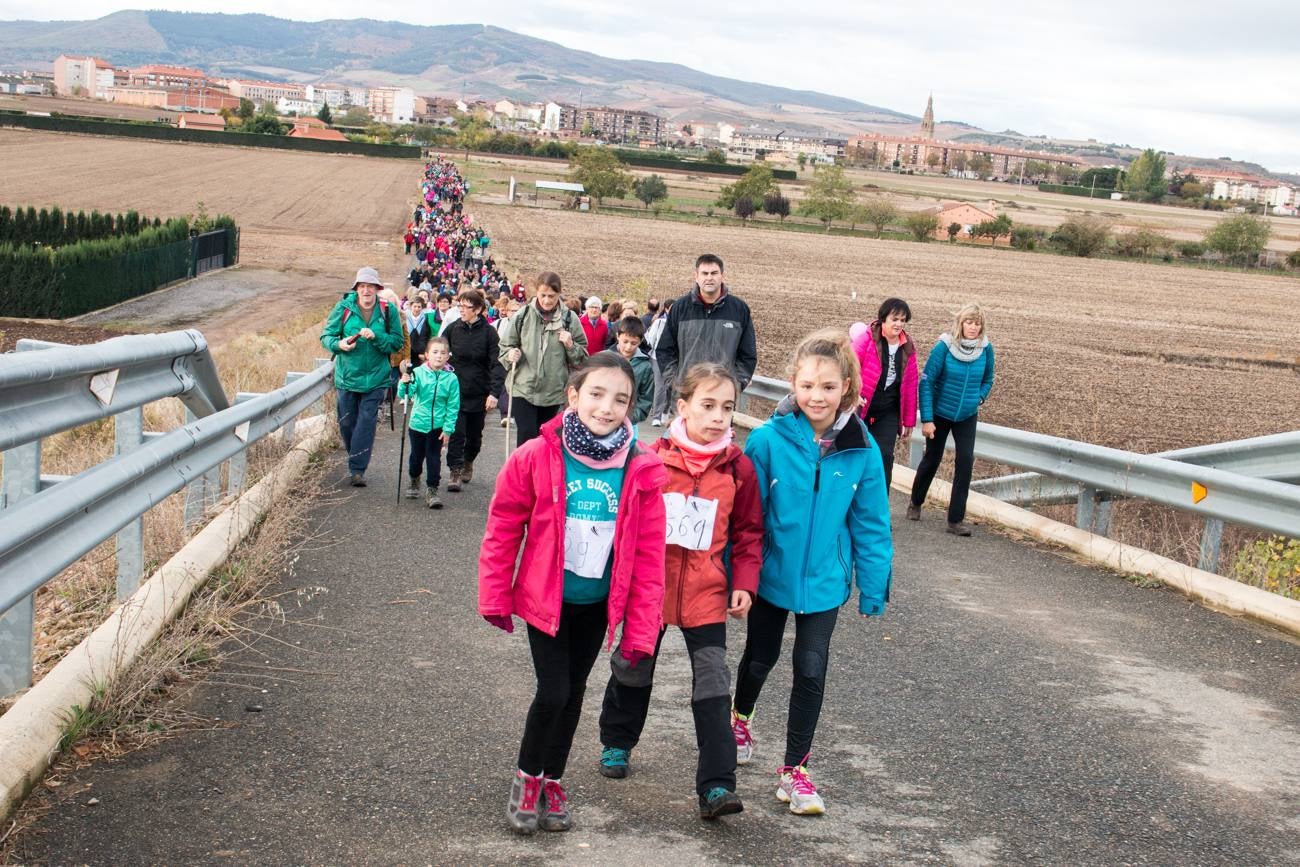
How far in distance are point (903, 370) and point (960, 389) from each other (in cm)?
51

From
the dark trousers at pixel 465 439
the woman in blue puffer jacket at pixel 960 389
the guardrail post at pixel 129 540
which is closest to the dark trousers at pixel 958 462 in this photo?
the woman in blue puffer jacket at pixel 960 389

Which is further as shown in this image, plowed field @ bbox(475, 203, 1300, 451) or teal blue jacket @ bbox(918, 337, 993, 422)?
plowed field @ bbox(475, 203, 1300, 451)

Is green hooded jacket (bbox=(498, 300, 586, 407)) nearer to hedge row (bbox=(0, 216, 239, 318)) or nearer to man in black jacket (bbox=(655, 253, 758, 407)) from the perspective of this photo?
man in black jacket (bbox=(655, 253, 758, 407))

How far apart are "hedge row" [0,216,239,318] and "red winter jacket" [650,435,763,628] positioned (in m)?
31.1

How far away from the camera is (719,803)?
4.32 meters

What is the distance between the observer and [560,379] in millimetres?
10297

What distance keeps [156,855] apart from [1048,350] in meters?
34.9

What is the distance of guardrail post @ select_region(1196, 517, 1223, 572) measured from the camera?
8516 mm

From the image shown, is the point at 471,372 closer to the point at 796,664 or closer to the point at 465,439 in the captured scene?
the point at 465,439

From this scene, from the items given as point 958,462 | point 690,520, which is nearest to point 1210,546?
point 958,462

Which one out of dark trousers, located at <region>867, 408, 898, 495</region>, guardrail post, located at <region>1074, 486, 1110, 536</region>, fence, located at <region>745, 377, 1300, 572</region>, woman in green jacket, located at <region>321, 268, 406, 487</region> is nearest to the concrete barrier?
woman in green jacket, located at <region>321, 268, 406, 487</region>

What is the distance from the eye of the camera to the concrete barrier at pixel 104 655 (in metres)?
4.01

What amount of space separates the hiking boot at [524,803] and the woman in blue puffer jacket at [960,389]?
6.23 meters

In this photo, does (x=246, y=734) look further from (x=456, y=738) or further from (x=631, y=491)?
(x=631, y=491)
